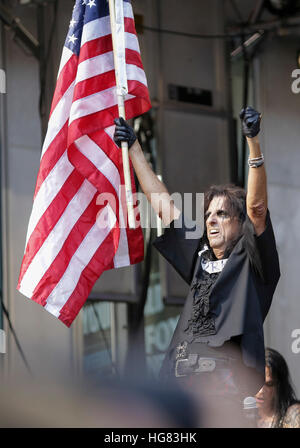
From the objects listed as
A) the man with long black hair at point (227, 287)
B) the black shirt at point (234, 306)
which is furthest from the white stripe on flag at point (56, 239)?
the black shirt at point (234, 306)

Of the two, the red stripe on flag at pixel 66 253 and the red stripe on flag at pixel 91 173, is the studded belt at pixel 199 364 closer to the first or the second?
the red stripe on flag at pixel 66 253

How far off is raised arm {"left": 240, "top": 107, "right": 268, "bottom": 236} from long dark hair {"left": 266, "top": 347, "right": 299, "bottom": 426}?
69.7 inches

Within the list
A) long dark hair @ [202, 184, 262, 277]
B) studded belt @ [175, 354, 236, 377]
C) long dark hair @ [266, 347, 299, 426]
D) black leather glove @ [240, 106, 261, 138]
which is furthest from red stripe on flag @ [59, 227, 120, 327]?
long dark hair @ [266, 347, 299, 426]

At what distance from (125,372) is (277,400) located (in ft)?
6.55

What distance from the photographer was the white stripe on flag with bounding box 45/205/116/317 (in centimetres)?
520

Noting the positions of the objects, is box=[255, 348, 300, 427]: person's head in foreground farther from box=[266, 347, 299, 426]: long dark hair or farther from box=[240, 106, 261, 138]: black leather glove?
box=[240, 106, 261, 138]: black leather glove

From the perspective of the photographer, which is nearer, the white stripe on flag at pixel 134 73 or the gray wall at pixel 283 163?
the white stripe on flag at pixel 134 73

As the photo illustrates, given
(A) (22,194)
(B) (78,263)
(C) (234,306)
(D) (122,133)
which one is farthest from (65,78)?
(A) (22,194)

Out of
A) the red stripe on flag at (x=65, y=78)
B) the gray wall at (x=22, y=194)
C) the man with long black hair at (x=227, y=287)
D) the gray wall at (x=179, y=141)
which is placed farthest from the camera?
the gray wall at (x=179, y=141)

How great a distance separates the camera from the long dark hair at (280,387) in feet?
19.6

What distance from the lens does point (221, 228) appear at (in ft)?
15.7

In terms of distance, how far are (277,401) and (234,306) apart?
159 cm

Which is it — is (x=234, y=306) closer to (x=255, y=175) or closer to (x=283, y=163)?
(x=255, y=175)

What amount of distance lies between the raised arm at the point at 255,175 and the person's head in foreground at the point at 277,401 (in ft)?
5.41
